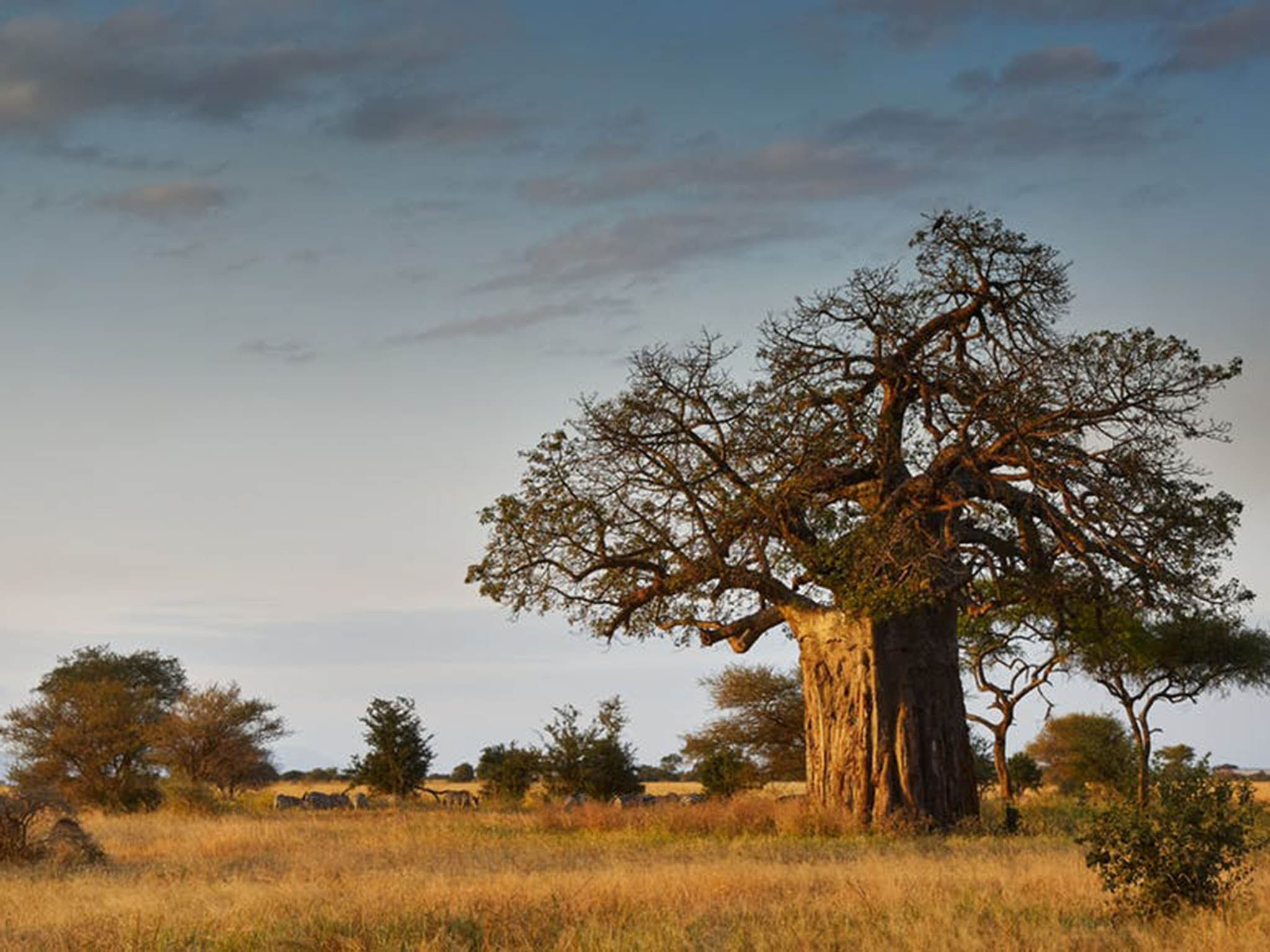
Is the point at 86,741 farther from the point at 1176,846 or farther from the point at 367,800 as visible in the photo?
the point at 1176,846

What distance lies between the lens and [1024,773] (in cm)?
5269

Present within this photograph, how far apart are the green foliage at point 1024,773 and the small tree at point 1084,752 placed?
1.11 m

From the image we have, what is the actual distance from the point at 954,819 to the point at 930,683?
2529 millimetres

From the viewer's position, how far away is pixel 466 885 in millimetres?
15750

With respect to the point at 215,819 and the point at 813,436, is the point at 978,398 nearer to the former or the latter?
the point at 813,436

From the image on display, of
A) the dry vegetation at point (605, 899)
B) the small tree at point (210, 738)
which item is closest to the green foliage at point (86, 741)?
the small tree at point (210, 738)

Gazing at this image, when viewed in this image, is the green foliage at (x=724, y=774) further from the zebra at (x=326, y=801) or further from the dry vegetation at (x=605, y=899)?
the dry vegetation at (x=605, y=899)

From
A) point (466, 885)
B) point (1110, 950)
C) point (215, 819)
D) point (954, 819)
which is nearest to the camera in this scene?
point (1110, 950)

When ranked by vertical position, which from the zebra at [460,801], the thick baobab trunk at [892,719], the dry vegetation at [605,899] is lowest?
the dry vegetation at [605,899]

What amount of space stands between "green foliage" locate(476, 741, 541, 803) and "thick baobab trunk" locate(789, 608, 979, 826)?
59.8 feet

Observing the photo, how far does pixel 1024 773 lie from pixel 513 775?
20244 mm

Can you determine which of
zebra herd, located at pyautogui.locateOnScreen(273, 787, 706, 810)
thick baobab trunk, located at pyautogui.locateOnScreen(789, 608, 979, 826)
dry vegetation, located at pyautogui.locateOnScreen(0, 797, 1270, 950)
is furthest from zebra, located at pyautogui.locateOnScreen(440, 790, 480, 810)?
dry vegetation, located at pyautogui.locateOnScreen(0, 797, 1270, 950)

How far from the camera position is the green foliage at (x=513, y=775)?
144 feet

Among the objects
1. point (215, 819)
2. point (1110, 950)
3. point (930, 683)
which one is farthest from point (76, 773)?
point (1110, 950)
